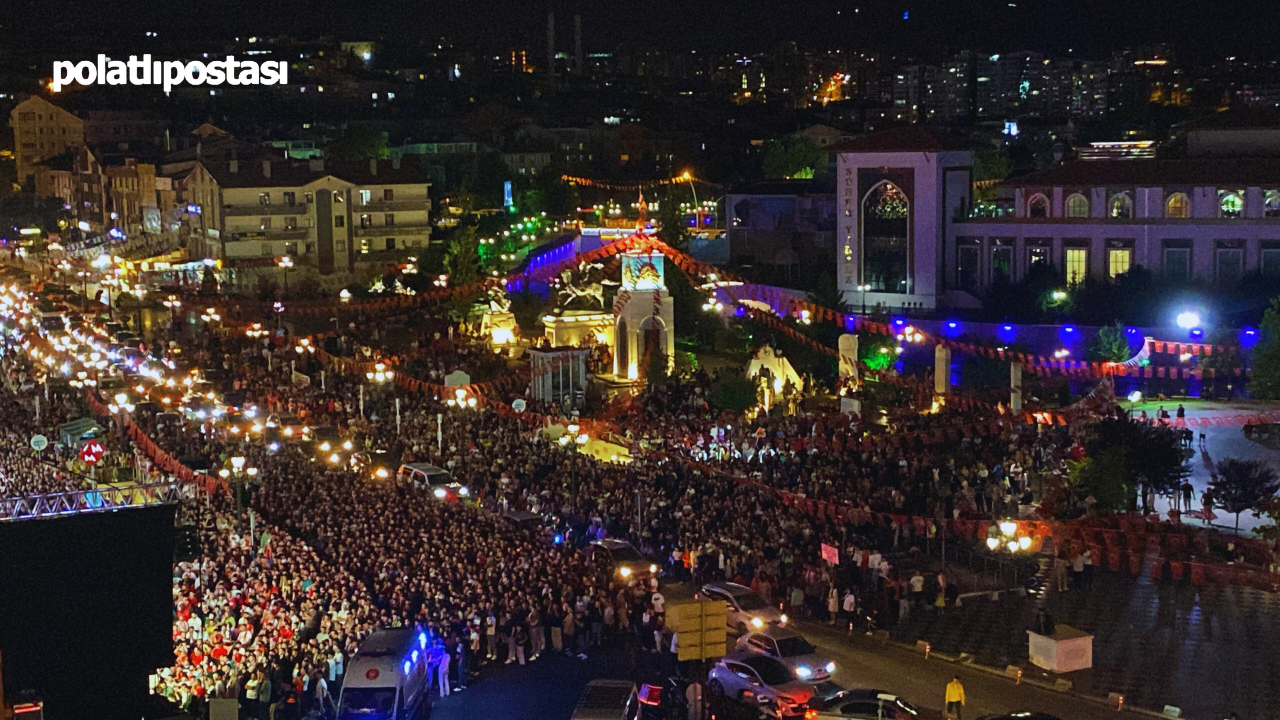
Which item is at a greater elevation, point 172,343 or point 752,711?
point 172,343

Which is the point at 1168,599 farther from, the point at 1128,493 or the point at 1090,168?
the point at 1090,168

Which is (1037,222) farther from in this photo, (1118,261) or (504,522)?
(504,522)

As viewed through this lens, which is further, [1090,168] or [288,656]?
[1090,168]

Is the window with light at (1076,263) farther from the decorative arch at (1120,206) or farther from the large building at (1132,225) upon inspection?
the decorative arch at (1120,206)

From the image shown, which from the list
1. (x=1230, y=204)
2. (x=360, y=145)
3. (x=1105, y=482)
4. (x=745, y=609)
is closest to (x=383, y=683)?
(x=745, y=609)

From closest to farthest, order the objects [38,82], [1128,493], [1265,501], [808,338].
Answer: [1265,501]
[1128,493]
[808,338]
[38,82]

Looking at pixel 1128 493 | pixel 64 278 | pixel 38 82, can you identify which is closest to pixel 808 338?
pixel 1128 493
